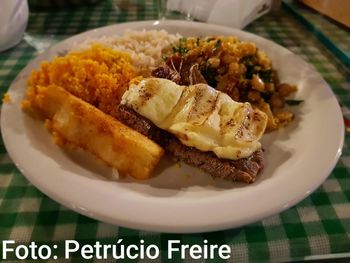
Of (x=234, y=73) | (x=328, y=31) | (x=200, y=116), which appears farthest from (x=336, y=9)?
(x=200, y=116)

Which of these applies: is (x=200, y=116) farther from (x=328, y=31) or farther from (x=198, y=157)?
(x=328, y=31)

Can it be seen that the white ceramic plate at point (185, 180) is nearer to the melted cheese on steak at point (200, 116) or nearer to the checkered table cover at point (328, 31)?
the melted cheese on steak at point (200, 116)

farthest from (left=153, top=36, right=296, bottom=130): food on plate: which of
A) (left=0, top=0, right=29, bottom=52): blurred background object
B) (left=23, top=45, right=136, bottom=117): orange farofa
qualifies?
(left=0, top=0, right=29, bottom=52): blurred background object

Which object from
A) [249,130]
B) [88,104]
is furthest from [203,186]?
[88,104]

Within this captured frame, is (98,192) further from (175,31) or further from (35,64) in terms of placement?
(175,31)

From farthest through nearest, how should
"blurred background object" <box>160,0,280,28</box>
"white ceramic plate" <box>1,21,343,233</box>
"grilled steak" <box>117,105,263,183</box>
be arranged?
"blurred background object" <box>160,0,280,28</box> < "grilled steak" <box>117,105,263,183</box> < "white ceramic plate" <box>1,21,343,233</box>

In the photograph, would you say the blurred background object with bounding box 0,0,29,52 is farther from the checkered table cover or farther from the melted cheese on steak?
the checkered table cover
